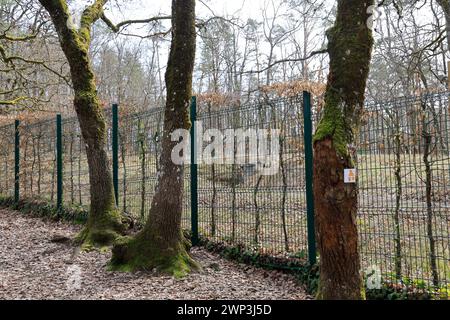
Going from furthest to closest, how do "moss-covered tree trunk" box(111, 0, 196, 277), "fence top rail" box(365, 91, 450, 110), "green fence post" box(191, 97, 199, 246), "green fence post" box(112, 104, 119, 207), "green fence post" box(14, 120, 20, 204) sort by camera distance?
"green fence post" box(14, 120, 20, 204) → "green fence post" box(112, 104, 119, 207) → "green fence post" box(191, 97, 199, 246) → "moss-covered tree trunk" box(111, 0, 196, 277) → "fence top rail" box(365, 91, 450, 110)

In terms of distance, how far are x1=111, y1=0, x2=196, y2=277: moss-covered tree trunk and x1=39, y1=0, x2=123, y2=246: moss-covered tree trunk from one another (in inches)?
64.0

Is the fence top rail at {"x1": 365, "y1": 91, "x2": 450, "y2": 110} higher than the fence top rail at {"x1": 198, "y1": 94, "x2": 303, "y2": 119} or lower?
lower

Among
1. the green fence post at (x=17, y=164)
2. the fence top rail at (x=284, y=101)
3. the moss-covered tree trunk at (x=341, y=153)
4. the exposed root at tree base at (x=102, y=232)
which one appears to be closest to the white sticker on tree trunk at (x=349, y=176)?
the moss-covered tree trunk at (x=341, y=153)

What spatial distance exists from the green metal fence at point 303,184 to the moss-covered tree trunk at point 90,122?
824mm

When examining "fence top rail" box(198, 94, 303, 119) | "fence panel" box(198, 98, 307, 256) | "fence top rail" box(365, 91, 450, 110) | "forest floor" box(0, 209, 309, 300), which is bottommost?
"forest floor" box(0, 209, 309, 300)

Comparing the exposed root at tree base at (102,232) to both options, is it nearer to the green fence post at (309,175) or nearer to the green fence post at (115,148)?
the green fence post at (115,148)

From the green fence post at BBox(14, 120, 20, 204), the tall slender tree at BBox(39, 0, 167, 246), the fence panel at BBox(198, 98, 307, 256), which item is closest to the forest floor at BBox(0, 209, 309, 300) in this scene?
the fence panel at BBox(198, 98, 307, 256)

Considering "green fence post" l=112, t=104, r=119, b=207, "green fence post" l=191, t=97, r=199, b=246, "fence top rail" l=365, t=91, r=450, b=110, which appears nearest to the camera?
"fence top rail" l=365, t=91, r=450, b=110

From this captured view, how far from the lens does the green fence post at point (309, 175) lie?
17.8 feet

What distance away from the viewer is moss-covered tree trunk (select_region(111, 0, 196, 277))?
585cm

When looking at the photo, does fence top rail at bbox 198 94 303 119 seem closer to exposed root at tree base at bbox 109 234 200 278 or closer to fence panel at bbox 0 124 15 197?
exposed root at tree base at bbox 109 234 200 278

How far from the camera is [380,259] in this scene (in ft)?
16.3
